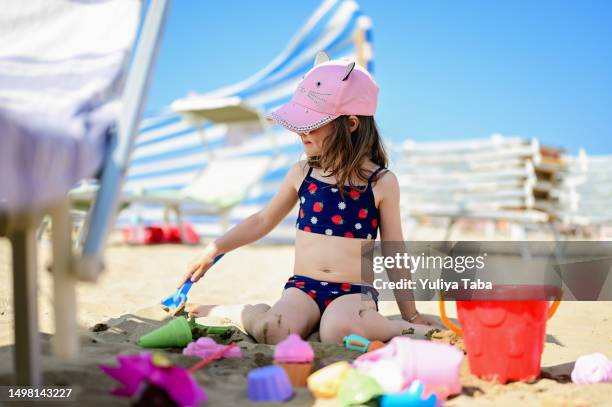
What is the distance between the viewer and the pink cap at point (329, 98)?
2.09m

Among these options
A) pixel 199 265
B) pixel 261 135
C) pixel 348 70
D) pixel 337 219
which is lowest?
pixel 199 265

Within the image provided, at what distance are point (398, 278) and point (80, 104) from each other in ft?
4.09

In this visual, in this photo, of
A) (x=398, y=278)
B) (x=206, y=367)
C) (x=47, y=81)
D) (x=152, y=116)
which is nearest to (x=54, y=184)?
(x=47, y=81)

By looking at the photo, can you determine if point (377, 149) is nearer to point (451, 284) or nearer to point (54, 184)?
point (451, 284)

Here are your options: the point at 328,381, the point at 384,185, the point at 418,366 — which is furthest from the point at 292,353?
the point at 384,185

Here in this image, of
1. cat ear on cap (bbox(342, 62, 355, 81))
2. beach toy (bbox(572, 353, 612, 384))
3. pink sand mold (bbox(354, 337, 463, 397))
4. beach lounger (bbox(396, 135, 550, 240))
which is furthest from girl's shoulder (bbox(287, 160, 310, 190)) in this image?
beach lounger (bbox(396, 135, 550, 240))

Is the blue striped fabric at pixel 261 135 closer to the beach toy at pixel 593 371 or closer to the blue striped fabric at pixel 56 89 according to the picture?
the blue striped fabric at pixel 56 89

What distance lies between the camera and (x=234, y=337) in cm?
193

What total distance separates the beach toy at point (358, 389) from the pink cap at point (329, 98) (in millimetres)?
1054

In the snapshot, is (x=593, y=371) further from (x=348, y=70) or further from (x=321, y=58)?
(x=321, y=58)

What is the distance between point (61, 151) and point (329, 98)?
47.9 inches

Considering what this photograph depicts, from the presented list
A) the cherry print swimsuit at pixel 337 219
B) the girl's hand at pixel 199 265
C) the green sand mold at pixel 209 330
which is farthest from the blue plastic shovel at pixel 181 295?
the cherry print swimsuit at pixel 337 219

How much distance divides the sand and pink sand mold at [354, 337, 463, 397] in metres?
0.06

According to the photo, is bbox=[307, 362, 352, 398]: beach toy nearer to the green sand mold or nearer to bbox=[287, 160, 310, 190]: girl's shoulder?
the green sand mold
